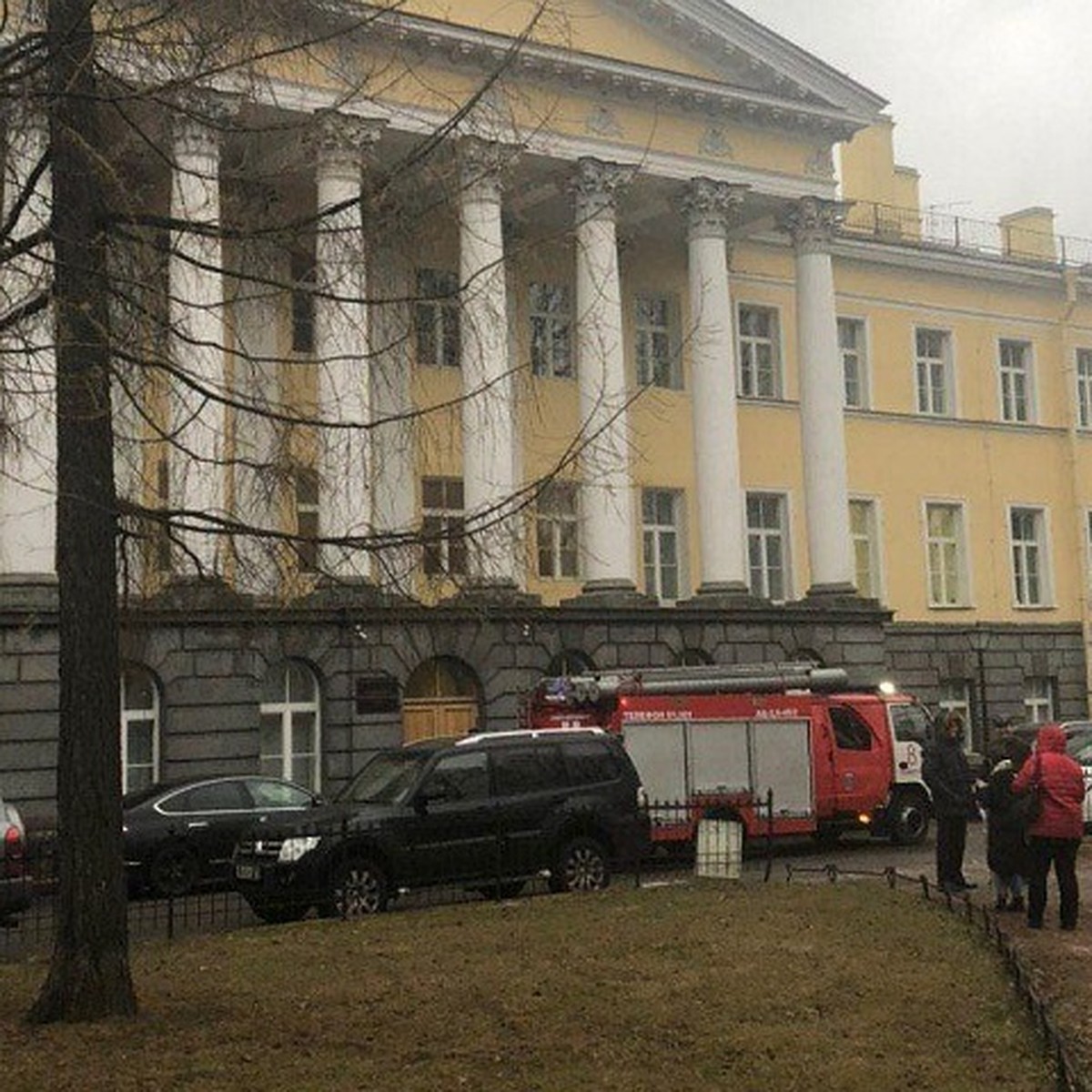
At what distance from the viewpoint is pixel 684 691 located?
23.5 meters

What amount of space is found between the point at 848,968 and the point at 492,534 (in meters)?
4.83

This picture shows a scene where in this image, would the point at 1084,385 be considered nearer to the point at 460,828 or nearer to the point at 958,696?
the point at 958,696

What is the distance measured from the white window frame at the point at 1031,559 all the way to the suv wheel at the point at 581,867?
25880 mm

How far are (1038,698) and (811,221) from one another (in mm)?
→ 14584

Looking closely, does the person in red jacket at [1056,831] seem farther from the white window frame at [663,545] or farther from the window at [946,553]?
the window at [946,553]

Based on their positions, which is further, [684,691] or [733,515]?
[733,515]

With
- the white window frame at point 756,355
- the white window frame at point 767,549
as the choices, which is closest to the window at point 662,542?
the white window frame at point 767,549

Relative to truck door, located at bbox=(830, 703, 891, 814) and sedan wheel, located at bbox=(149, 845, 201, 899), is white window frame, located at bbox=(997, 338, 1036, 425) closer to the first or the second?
truck door, located at bbox=(830, 703, 891, 814)

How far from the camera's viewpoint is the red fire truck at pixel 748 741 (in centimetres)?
2308

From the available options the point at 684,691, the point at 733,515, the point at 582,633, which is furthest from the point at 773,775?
the point at 733,515

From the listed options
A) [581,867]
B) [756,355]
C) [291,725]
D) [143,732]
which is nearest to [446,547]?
[581,867]

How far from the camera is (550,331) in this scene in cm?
1124

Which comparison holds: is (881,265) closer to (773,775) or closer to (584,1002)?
(773,775)

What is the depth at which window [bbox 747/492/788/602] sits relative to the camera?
121 ft
